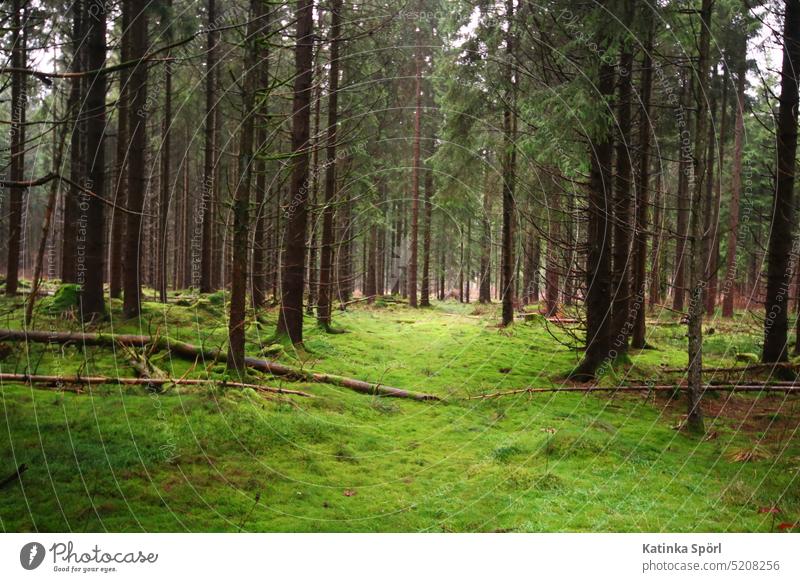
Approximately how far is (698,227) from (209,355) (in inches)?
322

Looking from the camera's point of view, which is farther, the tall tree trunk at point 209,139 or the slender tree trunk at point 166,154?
the tall tree trunk at point 209,139

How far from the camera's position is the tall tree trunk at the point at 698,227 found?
7.34m

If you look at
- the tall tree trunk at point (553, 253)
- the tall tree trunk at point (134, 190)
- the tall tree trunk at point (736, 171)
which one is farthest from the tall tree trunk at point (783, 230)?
the tall tree trunk at point (134, 190)

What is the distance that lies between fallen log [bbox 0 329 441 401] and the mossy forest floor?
23 cm

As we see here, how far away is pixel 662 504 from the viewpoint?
5.39m

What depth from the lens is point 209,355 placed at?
31.9 ft

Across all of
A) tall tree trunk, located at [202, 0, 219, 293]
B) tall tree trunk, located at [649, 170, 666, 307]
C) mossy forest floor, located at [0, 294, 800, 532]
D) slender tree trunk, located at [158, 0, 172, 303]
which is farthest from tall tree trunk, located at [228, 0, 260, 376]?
tall tree trunk, located at [202, 0, 219, 293]

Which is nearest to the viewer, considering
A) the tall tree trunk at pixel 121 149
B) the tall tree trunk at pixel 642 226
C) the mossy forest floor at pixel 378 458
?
the mossy forest floor at pixel 378 458

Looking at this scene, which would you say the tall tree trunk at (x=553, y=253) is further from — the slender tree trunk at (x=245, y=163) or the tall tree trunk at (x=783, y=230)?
the slender tree trunk at (x=245, y=163)

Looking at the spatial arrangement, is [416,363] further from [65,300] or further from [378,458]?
[65,300]

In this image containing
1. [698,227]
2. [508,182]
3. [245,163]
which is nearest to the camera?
[245,163]

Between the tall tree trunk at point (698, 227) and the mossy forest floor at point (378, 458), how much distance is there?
775 mm

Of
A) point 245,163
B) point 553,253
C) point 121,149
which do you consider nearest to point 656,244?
point 553,253

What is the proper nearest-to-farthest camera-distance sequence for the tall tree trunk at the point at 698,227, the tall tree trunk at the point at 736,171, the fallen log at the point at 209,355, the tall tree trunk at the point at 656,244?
the tall tree trunk at the point at 698,227
the tall tree trunk at the point at 656,244
the fallen log at the point at 209,355
the tall tree trunk at the point at 736,171
